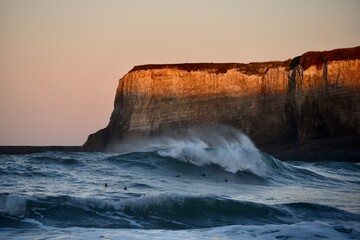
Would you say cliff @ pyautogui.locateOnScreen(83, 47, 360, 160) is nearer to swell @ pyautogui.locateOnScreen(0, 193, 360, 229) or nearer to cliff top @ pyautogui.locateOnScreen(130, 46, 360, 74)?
cliff top @ pyautogui.locateOnScreen(130, 46, 360, 74)

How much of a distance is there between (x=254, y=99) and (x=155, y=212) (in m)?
38.6

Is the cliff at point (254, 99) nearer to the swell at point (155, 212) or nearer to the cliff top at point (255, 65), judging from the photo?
the cliff top at point (255, 65)

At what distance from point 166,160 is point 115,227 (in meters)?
10.3

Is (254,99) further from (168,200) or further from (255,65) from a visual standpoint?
(168,200)

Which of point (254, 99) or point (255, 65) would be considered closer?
point (254, 99)

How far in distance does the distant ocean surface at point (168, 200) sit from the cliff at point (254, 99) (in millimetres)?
23402

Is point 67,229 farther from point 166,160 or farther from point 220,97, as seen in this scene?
point 220,97

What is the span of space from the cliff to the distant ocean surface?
2340cm

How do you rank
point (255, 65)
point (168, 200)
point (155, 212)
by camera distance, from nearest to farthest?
point (155, 212)
point (168, 200)
point (255, 65)

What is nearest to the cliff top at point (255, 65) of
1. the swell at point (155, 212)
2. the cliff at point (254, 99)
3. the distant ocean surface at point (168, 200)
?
the cliff at point (254, 99)

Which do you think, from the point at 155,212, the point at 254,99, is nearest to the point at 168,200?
the point at 155,212

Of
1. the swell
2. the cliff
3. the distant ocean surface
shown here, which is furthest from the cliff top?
the swell

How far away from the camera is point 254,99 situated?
47875 mm

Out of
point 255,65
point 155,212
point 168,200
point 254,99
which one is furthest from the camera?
point 255,65
